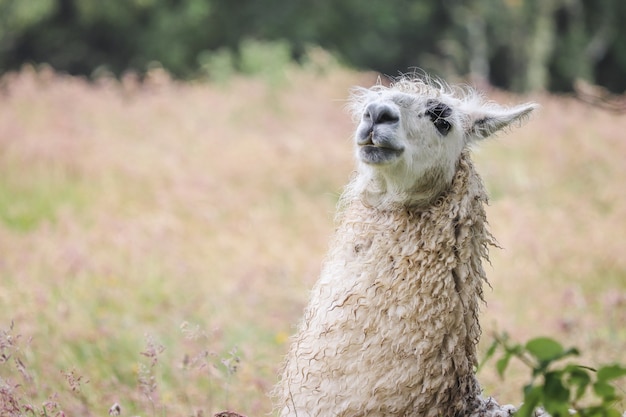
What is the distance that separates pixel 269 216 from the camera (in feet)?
29.8

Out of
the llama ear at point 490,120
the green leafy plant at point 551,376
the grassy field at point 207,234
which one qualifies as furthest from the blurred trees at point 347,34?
the green leafy plant at point 551,376

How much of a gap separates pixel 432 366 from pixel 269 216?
5963mm

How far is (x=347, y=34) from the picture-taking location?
2634 centimetres

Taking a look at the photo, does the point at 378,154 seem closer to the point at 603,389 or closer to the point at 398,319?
the point at 398,319

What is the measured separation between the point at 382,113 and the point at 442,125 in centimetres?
34

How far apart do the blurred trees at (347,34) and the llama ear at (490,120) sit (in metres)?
18.2

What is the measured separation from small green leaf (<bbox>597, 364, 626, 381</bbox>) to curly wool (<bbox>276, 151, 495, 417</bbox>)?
3.84ft

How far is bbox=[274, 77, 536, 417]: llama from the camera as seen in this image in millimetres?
3229

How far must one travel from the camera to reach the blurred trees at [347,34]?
22844 millimetres

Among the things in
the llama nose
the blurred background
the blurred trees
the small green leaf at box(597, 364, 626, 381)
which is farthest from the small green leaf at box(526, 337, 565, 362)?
the blurred trees

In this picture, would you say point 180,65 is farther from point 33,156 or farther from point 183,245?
point 183,245

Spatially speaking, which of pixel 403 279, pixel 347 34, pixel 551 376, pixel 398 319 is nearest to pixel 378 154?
pixel 403 279

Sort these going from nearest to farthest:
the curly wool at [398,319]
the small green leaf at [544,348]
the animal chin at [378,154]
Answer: the small green leaf at [544,348] → the curly wool at [398,319] → the animal chin at [378,154]

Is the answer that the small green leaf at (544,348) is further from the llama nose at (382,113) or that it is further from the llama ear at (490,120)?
the llama ear at (490,120)
